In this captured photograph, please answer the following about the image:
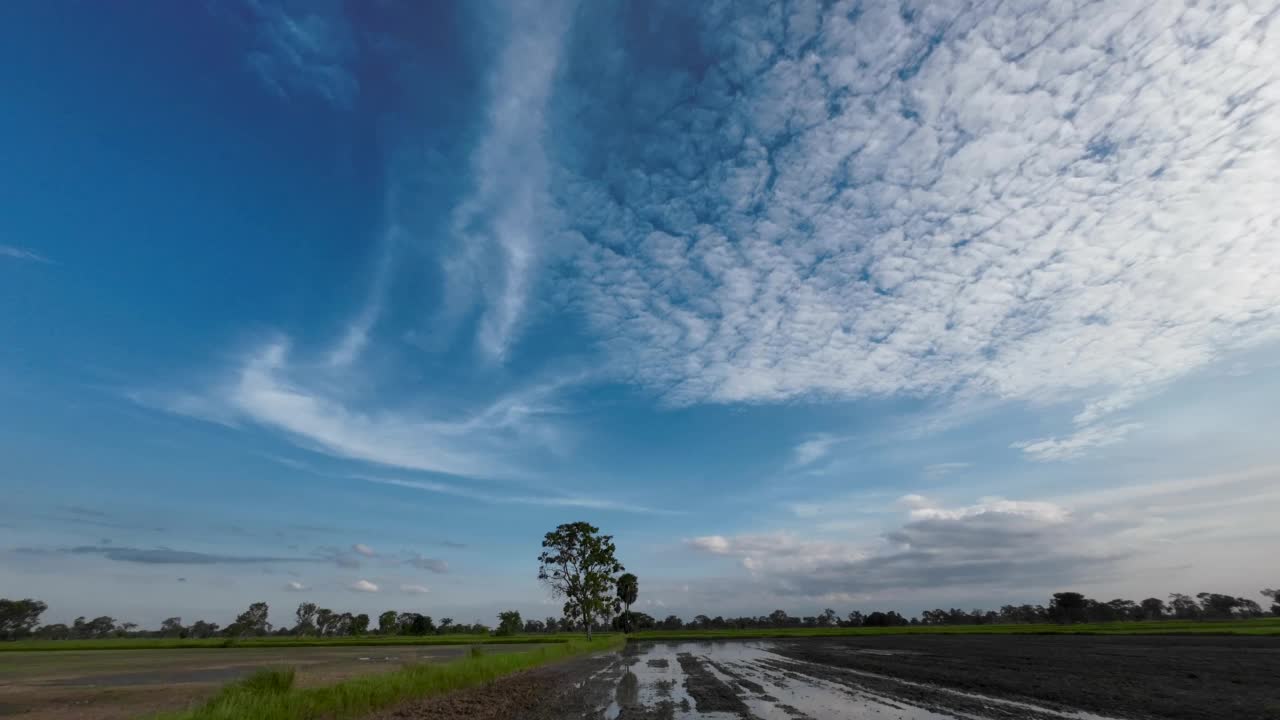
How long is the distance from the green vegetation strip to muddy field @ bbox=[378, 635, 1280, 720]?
36.1 inches

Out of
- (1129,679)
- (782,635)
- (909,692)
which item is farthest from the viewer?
(782,635)

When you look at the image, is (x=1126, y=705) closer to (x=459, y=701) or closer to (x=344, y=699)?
(x=459, y=701)

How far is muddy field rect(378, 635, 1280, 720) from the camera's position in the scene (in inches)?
621

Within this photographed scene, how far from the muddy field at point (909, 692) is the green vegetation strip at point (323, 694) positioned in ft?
3.01

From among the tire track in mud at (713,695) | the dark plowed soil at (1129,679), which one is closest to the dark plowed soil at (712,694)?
the tire track in mud at (713,695)

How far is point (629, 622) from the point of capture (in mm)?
144125

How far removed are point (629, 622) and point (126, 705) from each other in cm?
13777

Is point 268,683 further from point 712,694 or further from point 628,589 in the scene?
point 628,589

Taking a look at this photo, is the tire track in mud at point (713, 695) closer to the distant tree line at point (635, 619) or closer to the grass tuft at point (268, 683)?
the grass tuft at point (268, 683)

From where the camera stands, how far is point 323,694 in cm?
1566

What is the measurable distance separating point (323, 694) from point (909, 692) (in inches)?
777

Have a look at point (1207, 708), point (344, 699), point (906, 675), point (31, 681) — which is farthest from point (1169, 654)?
point (31, 681)

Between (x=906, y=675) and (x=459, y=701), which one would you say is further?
(x=906, y=675)

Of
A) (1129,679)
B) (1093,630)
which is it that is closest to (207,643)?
(1129,679)
